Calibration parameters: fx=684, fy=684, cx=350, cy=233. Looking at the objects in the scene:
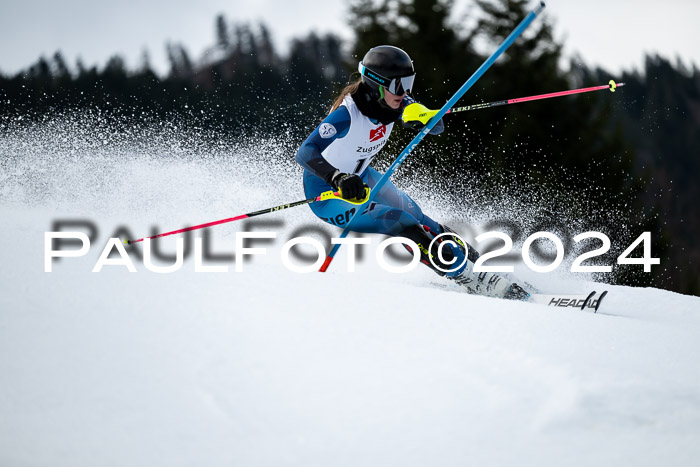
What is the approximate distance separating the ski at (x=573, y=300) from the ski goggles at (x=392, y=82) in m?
1.49

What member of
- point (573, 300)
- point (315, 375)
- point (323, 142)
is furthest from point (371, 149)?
point (315, 375)

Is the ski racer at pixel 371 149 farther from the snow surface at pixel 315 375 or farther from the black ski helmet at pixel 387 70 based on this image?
the snow surface at pixel 315 375

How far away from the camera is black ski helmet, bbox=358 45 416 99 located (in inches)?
160

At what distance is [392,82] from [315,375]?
7.18 ft

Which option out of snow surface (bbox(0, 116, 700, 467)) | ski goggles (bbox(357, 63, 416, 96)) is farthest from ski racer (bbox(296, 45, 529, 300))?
snow surface (bbox(0, 116, 700, 467))

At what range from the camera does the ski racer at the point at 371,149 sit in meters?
4.09

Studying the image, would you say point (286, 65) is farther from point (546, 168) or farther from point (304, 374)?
point (304, 374)

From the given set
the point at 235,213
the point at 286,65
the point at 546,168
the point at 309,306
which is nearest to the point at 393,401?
the point at 309,306

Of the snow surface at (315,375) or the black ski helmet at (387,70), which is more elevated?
the black ski helmet at (387,70)

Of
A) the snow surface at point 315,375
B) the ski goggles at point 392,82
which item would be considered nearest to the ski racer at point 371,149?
the ski goggles at point 392,82

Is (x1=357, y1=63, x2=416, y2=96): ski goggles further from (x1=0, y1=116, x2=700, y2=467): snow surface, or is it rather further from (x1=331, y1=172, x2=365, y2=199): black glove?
(x1=0, y1=116, x2=700, y2=467): snow surface

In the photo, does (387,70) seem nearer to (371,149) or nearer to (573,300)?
(371,149)

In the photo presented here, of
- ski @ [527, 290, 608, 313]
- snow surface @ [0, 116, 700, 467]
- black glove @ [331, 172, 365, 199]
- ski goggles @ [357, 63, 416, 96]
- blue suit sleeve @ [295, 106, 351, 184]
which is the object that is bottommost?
snow surface @ [0, 116, 700, 467]

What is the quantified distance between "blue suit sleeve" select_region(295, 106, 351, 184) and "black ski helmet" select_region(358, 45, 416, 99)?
249 mm
